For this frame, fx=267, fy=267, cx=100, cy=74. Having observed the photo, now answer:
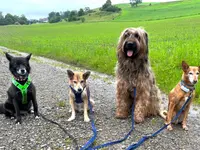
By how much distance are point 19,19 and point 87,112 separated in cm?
13696

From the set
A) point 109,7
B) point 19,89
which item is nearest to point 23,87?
point 19,89

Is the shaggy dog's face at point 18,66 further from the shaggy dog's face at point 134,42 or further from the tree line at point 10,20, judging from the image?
the tree line at point 10,20

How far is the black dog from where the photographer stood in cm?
644

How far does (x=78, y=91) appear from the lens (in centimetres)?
658

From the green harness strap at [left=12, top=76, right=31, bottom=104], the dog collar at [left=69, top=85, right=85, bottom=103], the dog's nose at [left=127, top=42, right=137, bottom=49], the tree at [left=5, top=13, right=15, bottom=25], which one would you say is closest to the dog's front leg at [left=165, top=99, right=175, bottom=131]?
the dog's nose at [left=127, top=42, right=137, bottom=49]

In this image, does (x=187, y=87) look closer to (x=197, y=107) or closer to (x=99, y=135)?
(x=99, y=135)

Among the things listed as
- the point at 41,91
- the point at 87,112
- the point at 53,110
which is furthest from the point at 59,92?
the point at 87,112

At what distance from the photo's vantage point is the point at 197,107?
28.3ft

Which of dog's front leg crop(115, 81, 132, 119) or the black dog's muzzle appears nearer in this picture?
the black dog's muzzle

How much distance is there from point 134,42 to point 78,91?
71.1 inches

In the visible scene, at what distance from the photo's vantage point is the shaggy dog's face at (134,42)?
20.7 ft

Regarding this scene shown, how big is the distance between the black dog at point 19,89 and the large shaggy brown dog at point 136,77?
90.7 inches

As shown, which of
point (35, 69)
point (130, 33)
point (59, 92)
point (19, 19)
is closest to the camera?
point (130, 33)

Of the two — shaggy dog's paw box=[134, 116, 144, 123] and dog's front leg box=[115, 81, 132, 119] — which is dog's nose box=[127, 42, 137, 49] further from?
shaggy dog's paw box=[134, 116, 144, 123]
